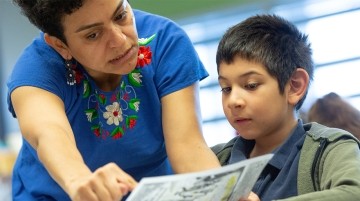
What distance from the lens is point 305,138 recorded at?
1208 mm

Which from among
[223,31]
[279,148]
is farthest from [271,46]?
[223,31]

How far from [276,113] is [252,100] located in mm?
65

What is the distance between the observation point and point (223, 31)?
15.3ft

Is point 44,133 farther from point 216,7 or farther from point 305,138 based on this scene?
point 216,7

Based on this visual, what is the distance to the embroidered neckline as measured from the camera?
50.7 inches

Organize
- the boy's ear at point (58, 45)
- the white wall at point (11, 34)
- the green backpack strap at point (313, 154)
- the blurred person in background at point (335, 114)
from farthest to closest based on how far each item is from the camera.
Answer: the white wall at point (11, 34)
the blurred person in background at point (335, 114)
the boy's ear at point (58, 45)
the green backpack strap at point (313, 154)

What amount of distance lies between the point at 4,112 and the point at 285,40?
3.54 m

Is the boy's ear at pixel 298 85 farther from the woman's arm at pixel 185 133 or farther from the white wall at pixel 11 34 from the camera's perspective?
the white wall at pixel 11 34

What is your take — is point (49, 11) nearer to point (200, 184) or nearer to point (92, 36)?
point (92, 36)

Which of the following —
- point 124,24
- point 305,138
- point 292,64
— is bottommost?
point 305,138

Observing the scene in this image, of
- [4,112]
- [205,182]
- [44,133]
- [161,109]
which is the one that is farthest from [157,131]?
[4,112]

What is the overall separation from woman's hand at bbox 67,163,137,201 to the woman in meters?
0.21

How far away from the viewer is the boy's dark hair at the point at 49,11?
3.69ft

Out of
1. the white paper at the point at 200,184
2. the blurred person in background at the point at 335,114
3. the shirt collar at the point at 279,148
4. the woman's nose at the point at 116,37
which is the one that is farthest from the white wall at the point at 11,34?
the white paper at the point at 200,184
